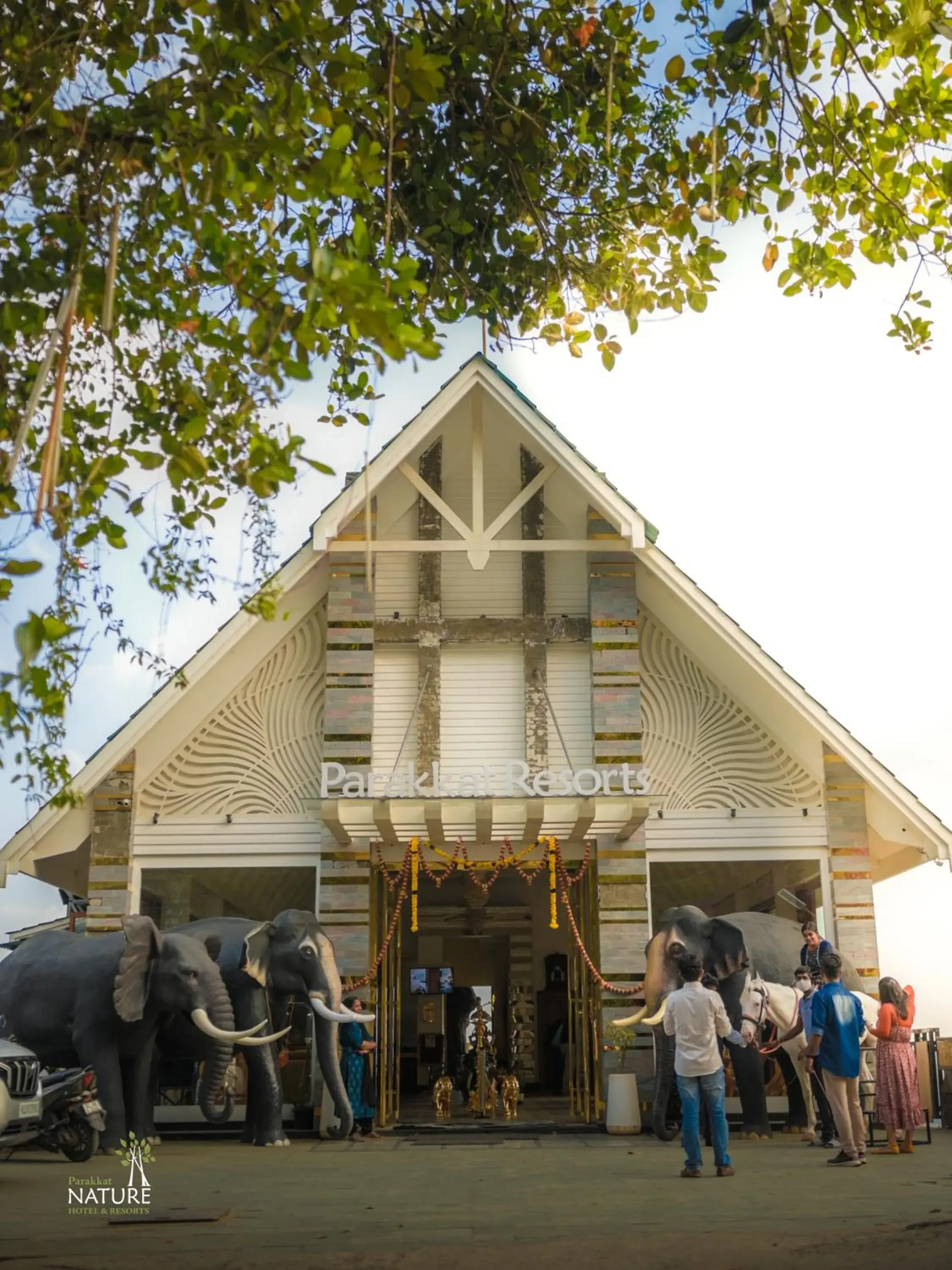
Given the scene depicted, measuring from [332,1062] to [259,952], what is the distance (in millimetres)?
1314

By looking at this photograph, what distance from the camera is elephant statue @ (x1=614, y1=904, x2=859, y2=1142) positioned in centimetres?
1346

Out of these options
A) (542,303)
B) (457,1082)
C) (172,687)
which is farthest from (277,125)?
(457,1082)

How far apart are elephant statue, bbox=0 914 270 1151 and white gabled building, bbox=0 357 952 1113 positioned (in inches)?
91.8

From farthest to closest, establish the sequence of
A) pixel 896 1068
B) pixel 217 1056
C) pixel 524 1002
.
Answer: pixel 524 1002 → pixel 217 1056 → pixel 896 1068

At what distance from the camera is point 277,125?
6328 millimetres

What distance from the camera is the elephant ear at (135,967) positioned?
12391 mm

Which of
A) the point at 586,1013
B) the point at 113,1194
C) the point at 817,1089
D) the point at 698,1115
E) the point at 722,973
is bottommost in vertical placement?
the point at 113,1194

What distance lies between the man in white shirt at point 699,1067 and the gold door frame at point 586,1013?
5.25m

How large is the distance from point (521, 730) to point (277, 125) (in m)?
10.7

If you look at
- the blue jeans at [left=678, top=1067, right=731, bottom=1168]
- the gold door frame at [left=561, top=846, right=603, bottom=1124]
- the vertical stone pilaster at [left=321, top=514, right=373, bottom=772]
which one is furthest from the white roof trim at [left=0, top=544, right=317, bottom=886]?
the blue jeans at [left=678, top=1067, right=731, bottom=1168]

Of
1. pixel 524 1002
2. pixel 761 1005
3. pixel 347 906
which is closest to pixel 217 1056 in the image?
pixel 347 906

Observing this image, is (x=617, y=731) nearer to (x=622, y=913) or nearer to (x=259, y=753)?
(x=622, y=913)

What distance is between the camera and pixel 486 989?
25516mm

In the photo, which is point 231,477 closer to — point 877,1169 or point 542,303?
point 542,303
